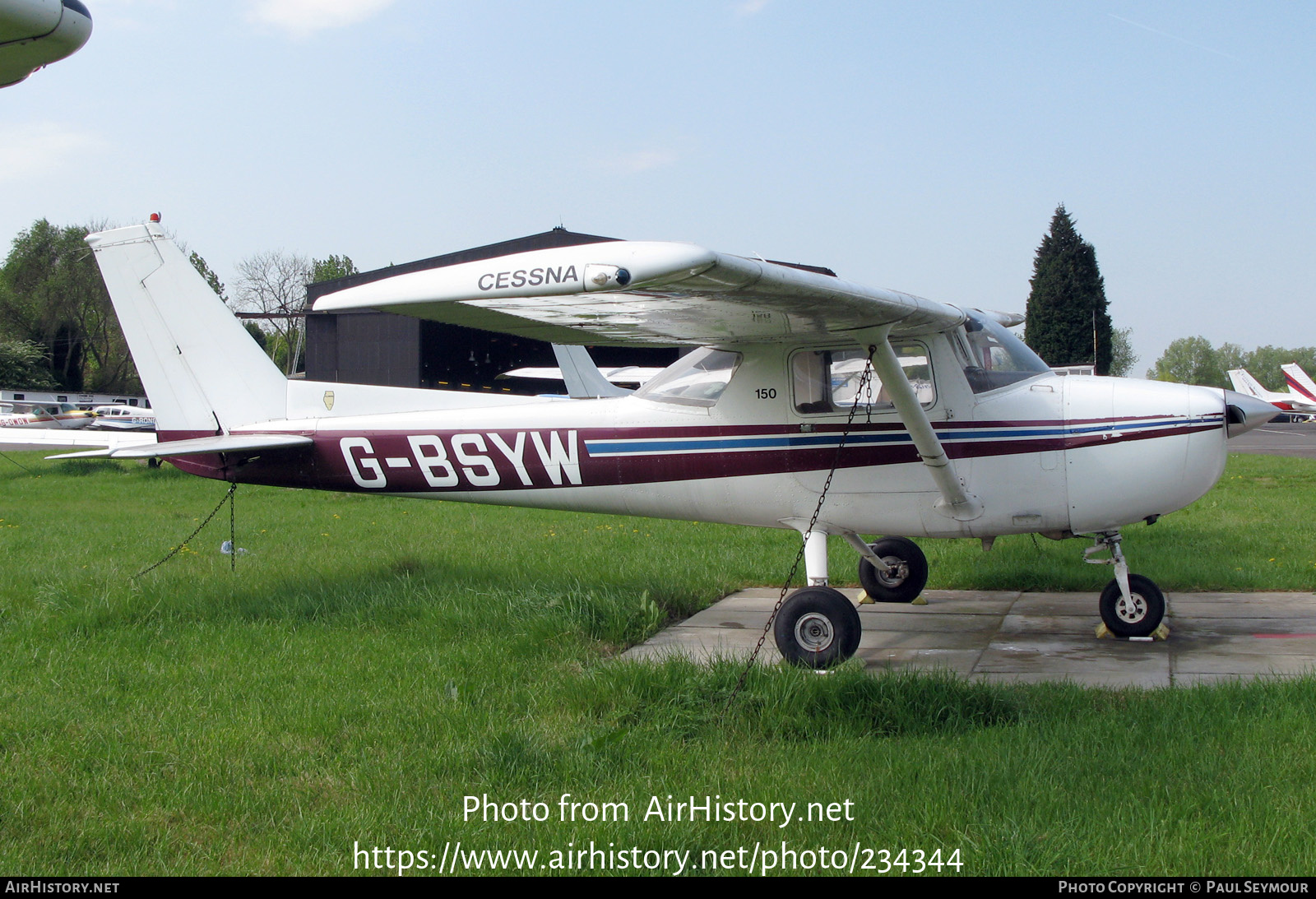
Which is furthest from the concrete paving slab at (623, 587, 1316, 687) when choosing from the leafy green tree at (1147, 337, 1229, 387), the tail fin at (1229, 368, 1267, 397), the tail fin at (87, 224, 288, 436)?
the leafy green tree at (1147, 337, 1229, 387)

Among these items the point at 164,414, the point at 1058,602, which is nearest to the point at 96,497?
the point at 164,414

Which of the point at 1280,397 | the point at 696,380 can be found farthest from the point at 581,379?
the point at 1280,397

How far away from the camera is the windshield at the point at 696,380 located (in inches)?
269

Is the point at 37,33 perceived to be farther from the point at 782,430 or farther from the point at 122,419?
the point at 122,419

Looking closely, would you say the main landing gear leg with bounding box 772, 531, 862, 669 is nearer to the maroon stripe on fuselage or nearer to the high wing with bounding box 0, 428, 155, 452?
the maroon stripe on fuselage

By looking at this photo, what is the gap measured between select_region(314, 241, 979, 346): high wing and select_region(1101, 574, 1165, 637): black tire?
7.10 feet

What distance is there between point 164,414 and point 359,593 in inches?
83.7

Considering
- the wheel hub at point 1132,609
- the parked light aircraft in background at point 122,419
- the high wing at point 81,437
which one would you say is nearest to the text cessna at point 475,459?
the wheel hub at point 1132,609

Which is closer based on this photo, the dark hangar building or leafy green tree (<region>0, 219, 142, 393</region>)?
the dark hangar building

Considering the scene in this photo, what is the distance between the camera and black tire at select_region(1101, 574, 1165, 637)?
650 centimetres

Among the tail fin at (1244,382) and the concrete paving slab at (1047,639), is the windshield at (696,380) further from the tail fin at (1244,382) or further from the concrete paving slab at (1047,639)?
the tail fin at (1244,382)

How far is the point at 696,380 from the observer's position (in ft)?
22.7

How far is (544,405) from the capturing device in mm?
7223

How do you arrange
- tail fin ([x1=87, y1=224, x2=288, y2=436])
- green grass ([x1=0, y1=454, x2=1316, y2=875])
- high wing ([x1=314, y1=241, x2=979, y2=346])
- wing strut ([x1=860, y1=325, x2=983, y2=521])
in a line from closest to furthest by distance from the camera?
green grass ([x1=0, y1=454, x2=1316, y2=875])
high wing ([x1=314, y1=241, x2=979, y2=346])
wing strut ([x1=860, y1=325, x2=983, y2=521])
tail fin ([x1=87, y1=224, x2=288, y2=436])
